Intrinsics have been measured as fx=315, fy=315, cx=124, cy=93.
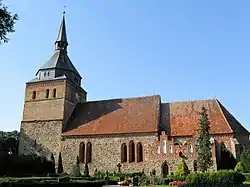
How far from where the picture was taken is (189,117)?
3728cm

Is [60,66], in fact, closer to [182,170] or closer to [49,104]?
[49,104]

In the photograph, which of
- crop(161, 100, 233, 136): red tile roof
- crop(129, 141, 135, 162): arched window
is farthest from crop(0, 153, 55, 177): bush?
→ crop(161, 100, 233, 136): red tile roof

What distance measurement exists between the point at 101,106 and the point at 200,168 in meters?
16.5

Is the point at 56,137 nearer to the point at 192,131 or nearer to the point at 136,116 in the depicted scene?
the point at 136,116

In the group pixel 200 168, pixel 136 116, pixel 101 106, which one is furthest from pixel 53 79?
pixel 200 168

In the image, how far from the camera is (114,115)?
1583 inches

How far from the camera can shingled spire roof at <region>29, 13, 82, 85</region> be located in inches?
1674

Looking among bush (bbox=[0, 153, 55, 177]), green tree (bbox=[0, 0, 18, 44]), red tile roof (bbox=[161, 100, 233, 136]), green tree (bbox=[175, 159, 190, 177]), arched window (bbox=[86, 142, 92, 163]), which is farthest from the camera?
arched window (bbox=[86, 142, 92, 163])

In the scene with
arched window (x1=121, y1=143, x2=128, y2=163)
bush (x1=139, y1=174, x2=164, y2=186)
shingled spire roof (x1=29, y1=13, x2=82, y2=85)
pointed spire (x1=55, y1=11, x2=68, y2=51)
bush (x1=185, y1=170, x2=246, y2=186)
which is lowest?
bush (x1=139, y1=174, x2=164, y2=186)

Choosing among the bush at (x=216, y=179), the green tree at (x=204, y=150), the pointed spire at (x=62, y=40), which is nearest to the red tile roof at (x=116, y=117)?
the green tree at (x=204, y=150)

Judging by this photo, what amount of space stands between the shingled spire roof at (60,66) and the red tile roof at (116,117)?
483 cm

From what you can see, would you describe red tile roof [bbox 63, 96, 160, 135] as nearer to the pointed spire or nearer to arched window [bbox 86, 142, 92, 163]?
arched window [bbox 86, 142, 92, 163]

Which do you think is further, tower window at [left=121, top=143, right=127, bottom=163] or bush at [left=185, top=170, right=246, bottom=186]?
tower window at [left=121, top=143, right=127, bottom=163]

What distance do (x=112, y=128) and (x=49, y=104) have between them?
9.48m
